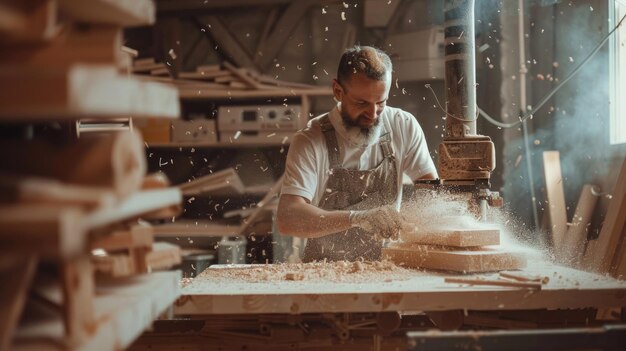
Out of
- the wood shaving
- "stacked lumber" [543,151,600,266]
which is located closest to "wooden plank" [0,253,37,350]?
the wood shaving

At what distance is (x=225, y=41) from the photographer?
23.5 ft

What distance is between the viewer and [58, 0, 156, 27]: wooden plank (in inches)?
63.4

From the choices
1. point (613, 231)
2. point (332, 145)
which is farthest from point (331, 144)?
point (613, 231)

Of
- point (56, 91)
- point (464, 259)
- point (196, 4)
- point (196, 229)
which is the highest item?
point (196, 4)

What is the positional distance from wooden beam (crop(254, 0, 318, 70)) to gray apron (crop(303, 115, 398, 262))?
318 centimetres

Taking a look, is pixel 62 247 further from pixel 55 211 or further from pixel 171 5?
pixel 171 5

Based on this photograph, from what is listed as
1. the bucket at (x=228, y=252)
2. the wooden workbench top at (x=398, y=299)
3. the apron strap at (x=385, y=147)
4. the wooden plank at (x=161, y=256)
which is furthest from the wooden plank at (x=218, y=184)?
the wooden plank at (x=161, y=256)

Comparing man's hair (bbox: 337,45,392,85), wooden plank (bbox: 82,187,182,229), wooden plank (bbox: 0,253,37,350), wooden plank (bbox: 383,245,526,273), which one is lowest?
wooden plank (bbox: 383,245,526,273)

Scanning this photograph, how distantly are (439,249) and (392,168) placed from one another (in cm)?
90

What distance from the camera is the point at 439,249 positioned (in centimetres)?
338

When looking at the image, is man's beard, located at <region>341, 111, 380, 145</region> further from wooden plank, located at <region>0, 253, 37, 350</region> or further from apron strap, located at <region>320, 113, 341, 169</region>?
wooden plank, located at <region>0, 253, 37, 350</region>

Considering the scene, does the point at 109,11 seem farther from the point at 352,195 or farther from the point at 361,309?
the point at 352,195

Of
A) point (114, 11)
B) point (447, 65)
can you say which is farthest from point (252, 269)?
point (114, 11)

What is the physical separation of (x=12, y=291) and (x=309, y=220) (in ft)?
8.11
